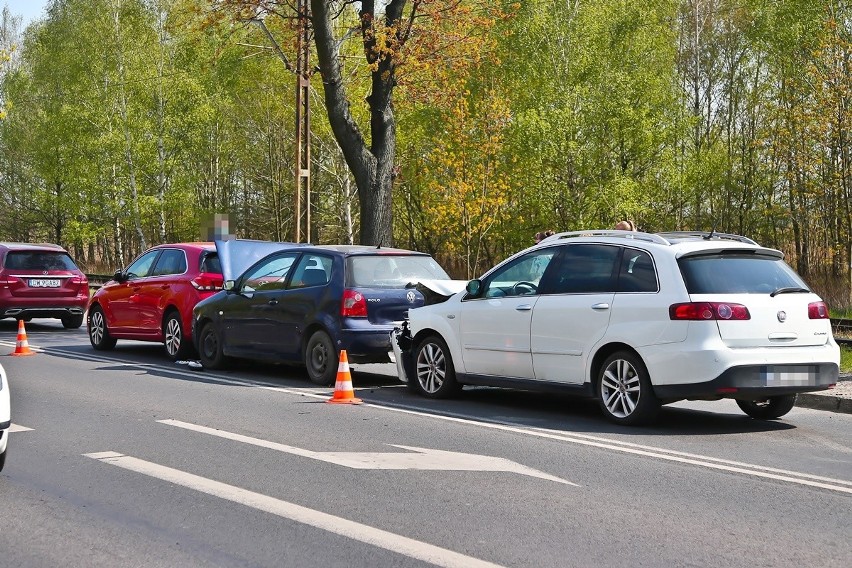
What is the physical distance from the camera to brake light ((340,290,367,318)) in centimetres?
1274

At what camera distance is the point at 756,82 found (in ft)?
145

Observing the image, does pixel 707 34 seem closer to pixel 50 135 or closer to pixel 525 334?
pixel 50 135

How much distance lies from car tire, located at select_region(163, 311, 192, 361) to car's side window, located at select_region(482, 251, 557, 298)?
6.37 metres

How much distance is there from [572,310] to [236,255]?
7189 millimetres

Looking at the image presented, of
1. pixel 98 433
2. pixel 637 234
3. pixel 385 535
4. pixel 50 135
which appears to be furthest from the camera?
pixel 50 135

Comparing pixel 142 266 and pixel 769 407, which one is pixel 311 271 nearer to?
pixel 142 266

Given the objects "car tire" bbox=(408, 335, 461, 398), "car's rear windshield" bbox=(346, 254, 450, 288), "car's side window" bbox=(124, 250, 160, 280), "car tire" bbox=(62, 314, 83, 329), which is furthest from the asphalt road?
"car tire" bbox=(62, 314, 83, 329)

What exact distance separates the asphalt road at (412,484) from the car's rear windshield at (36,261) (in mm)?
10916

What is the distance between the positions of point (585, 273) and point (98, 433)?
439cm

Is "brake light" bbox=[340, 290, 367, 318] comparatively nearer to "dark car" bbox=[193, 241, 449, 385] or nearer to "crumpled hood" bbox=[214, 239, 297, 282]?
"dark car" bbox=[193, 241, 449, 385]

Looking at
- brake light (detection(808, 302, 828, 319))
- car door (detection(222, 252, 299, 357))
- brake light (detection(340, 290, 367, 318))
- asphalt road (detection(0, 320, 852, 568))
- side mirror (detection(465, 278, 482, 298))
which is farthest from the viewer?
car door (detection(222, 252, 299, 357))

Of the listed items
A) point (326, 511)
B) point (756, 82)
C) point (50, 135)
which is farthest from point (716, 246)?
point (50, 135)

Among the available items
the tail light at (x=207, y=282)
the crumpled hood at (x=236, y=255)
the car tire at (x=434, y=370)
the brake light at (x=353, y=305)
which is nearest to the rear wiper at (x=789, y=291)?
the car tire at (x=434, y=370)

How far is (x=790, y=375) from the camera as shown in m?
9.20
